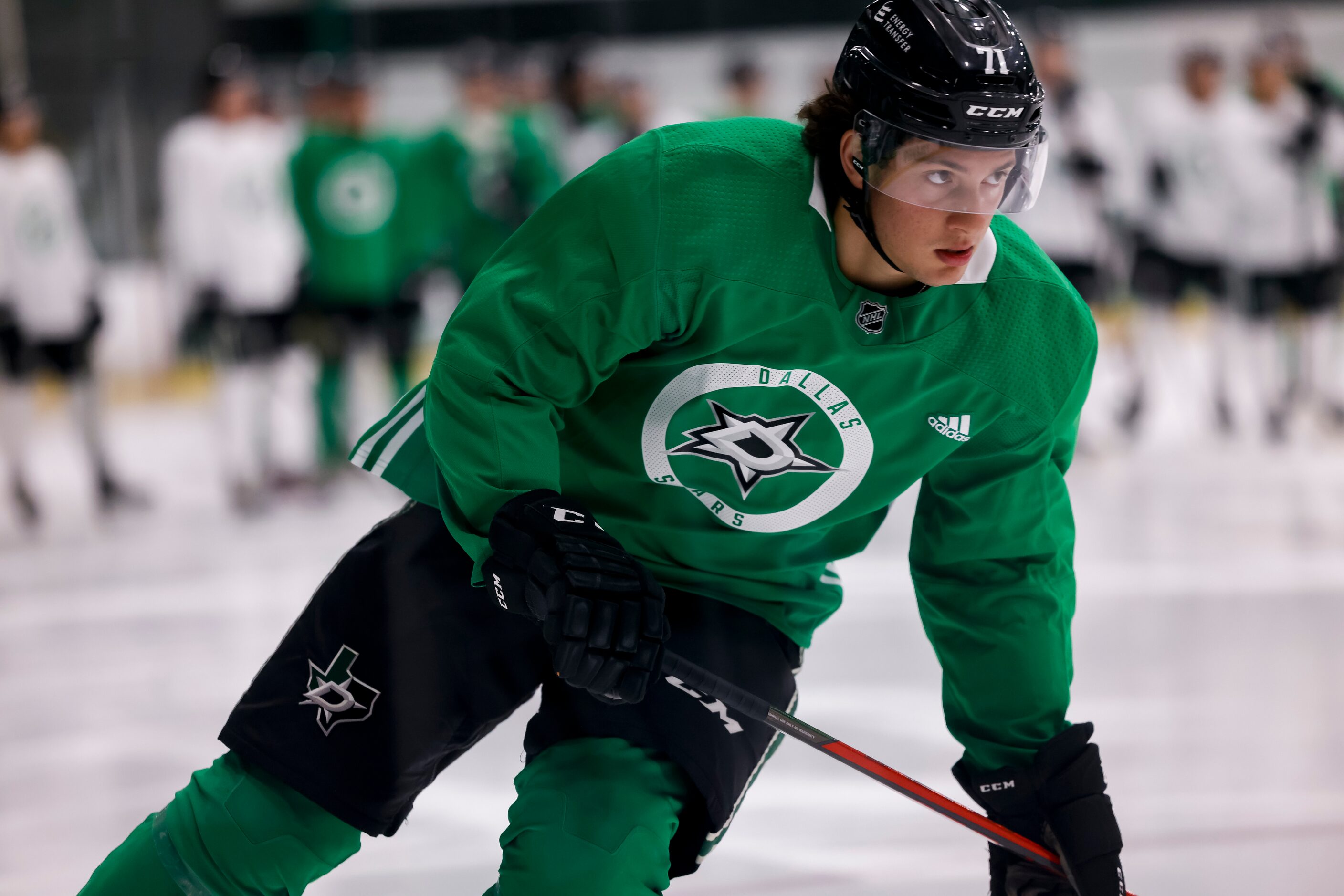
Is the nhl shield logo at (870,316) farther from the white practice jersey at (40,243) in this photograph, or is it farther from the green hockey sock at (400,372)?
the white practice jersey at (40,243)

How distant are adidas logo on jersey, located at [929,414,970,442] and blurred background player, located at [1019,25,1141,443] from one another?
350 centimetres

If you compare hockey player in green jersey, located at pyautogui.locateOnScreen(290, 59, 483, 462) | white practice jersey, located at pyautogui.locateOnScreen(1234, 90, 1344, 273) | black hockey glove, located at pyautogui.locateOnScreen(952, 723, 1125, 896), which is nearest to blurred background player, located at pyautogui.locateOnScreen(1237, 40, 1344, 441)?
white practice jersey, located at pyautogui.locateOnScreen(1234, 90, 1344, 273)

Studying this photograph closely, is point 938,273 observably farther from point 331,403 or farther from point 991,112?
point 331,403

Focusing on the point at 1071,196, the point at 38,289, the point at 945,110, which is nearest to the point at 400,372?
the point at 38,289

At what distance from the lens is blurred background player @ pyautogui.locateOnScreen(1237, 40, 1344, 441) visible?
5148mm

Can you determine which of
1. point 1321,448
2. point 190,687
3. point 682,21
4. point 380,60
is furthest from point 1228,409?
point 190,687

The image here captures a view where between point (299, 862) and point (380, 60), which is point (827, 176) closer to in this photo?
point (299, 862)

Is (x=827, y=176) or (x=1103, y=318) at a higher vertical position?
(x=827, y=176)

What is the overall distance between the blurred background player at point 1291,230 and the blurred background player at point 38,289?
4191 mm

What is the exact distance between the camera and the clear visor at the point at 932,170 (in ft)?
3.64

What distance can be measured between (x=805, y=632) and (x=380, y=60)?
326cm

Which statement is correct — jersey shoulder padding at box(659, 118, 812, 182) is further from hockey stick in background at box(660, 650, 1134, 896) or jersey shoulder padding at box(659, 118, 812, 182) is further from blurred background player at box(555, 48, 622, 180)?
blurred background player at box(555, 48, 622, 180)

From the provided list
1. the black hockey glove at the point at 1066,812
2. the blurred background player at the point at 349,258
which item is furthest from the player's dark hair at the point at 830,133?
the blurred background player at the point at 349,258

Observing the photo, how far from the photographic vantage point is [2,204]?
14.2ft
